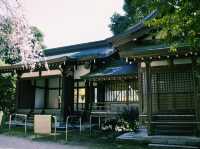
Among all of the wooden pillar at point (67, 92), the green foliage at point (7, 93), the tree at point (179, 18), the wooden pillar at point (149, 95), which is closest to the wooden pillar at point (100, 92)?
the wooden pillar at point (67, 92)

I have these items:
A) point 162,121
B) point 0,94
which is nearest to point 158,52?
point 162,121

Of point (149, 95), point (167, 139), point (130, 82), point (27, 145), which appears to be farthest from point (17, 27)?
point (130, 82)

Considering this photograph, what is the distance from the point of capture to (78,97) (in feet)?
61.5

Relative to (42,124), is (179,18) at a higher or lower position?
higher

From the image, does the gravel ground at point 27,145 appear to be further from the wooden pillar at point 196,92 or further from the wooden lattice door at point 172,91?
the wooden pillar at point 196,92

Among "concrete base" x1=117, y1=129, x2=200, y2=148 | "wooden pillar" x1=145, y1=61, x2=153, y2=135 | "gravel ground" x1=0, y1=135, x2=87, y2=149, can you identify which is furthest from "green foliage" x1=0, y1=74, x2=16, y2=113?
"wooden pillar" x1=145, y1=61, x2=153, y2=135

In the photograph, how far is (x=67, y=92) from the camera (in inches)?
692

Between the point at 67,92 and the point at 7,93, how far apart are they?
6594 millimetres

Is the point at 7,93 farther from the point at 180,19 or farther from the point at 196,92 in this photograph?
the point at 180,19

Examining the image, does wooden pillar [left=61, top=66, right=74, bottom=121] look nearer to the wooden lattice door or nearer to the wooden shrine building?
the wooden shrine building

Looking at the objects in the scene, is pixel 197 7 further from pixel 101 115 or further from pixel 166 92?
pixel 101 115

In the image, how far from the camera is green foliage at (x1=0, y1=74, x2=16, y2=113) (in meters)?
21.3

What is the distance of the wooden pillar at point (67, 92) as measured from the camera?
17.2 meters

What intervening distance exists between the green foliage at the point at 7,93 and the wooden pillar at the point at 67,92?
6247mm
